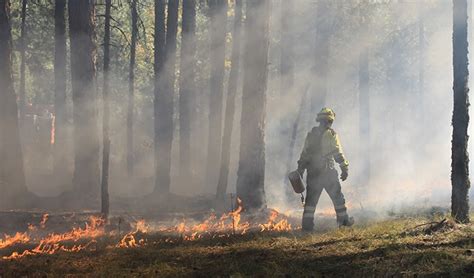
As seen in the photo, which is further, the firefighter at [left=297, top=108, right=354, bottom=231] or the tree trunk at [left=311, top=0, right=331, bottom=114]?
the tree trunk at [left=311, top=0, right=331, bottom=114]

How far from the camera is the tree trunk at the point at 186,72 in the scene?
21.7 m

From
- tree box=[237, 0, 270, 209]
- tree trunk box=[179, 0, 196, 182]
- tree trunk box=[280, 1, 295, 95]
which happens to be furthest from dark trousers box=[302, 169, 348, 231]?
tree trunk box=[280, 1, 295, 95]

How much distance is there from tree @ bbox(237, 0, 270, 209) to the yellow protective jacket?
3.34m

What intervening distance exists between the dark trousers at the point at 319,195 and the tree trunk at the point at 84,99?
7074mm

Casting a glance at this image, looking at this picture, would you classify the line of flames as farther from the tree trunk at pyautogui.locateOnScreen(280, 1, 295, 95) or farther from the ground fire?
the tree trunk at pyautogui.locateOnScreen(280, 1, 295, 95)

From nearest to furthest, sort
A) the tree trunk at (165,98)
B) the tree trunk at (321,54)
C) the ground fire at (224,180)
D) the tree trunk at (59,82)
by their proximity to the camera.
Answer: the ground fire at (224,180)
the tree trunk at (59,82)
the tree trunk at (165,98)
the tree trunk at (321,54)

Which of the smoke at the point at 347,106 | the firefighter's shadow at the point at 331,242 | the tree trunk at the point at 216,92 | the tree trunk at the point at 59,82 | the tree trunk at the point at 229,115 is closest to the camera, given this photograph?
the firefighter's shadow at the point at 331,242

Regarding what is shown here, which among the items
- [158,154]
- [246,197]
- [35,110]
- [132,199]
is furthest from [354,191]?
[35,110]

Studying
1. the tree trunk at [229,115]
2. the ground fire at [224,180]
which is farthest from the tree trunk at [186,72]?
the tree trunk at [229,115]

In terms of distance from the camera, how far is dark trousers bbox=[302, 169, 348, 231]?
10117 millimetres

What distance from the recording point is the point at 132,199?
1822 cm

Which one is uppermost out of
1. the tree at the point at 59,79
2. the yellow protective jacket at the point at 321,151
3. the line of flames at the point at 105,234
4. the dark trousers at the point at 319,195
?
the tree at the point at 59,79

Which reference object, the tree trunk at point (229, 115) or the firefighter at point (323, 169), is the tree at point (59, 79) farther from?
the firefighter at point (323, 169)

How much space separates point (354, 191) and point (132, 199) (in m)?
12.6
